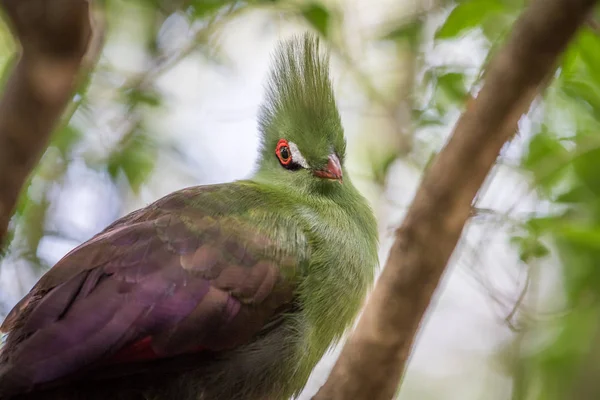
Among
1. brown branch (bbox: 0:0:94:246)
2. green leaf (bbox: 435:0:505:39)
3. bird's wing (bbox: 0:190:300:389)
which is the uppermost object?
green leaf (bbox: 435:0:505:39)

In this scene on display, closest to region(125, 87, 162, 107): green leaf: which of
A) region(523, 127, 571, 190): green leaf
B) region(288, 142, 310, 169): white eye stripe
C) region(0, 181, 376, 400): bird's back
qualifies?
region(288, 142, 310, 169): white eye stripe

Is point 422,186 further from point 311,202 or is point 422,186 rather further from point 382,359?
point 311,202

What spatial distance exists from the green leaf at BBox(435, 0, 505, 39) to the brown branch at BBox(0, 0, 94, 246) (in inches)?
51.4

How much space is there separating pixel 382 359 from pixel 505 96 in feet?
2.74

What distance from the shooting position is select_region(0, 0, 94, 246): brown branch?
59.2 inches

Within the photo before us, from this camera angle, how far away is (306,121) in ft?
10.3

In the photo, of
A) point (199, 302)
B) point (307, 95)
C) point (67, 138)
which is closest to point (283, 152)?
point (307, 95)

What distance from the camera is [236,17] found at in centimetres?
350

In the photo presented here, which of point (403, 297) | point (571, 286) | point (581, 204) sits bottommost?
point (403, 297)

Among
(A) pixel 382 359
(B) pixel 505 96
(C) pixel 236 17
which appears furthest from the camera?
(C) pixel 236 17

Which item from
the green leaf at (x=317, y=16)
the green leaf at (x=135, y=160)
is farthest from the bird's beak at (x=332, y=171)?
the green leaf at (x=135, y=160)

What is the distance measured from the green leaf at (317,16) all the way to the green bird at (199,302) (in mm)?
675

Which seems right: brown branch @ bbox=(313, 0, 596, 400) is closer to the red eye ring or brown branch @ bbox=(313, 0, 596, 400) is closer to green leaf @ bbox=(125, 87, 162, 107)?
the red eye ring

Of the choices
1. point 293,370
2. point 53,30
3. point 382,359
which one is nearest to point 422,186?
point 382,359
